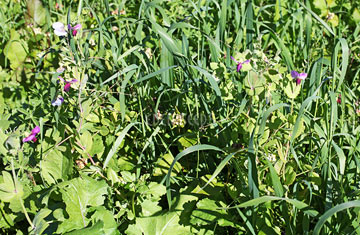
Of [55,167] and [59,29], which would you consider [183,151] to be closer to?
[55,167]

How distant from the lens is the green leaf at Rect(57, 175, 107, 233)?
157 centimetres

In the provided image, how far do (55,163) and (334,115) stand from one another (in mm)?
1162

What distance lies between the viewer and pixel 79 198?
5.37ft

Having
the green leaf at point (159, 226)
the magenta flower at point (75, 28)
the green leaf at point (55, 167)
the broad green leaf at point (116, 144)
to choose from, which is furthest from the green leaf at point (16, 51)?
the green leaf at point (159, 226)

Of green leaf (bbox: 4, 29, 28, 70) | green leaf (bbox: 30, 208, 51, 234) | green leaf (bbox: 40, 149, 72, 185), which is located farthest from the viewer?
green leaf (bbox: 4, 29, 28, 70)

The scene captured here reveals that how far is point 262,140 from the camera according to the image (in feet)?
5.60

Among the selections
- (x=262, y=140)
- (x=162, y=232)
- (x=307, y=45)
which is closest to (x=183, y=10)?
(x=307, y=45)

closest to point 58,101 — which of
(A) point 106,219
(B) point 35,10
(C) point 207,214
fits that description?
(A) point 106,219

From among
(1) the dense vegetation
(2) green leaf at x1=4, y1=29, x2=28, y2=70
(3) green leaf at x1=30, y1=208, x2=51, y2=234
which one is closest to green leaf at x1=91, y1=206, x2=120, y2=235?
(1) the dense vegetation

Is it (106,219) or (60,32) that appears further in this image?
(60,32)

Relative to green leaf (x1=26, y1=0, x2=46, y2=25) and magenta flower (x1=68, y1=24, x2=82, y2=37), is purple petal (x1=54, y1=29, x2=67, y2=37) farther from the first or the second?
green leaf (x1=26, y1=0, x2=46, y2=25)

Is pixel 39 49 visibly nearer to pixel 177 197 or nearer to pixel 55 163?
pixel 55 163

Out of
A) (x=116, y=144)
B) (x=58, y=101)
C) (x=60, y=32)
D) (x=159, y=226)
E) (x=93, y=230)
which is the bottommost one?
(x=159, y=226)

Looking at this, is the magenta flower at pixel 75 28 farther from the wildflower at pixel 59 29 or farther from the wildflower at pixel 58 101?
the wildflower at pixel 58 101
